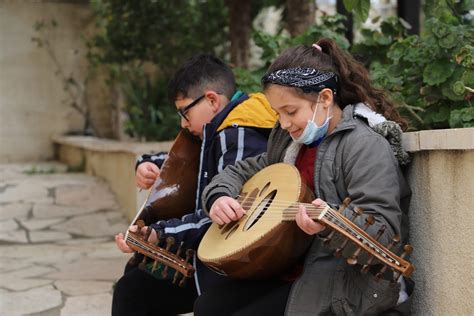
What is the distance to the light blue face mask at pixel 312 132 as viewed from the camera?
2.47m

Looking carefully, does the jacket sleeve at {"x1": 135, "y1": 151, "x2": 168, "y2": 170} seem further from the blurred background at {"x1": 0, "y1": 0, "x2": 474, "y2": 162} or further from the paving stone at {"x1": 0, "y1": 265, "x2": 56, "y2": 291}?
the paving stone at {"x1": 0, "y1": 265, "x2": 56, "y2": 291}

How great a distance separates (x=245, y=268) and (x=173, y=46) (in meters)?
6.14

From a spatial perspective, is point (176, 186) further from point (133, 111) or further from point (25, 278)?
point (133, 111)

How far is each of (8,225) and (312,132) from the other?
545 cm

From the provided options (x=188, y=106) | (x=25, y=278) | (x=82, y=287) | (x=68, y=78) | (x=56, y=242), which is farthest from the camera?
(x=68, y=78)

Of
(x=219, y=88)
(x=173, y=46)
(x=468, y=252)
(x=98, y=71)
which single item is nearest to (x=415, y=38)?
(x=219, y=88)

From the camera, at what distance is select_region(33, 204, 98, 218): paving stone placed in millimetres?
7656

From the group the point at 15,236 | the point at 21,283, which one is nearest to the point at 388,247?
the point at 21,283

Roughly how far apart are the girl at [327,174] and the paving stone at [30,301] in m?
2.28

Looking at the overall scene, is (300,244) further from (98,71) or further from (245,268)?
(98,71)

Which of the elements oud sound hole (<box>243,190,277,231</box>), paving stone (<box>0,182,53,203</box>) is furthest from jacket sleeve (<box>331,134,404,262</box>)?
paving stone (<box>0,182,53,203</box>)

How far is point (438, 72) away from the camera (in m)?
3.31

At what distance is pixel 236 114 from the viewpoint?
299 centimetres

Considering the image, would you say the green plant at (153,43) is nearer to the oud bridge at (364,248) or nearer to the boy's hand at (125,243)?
the boy's hand at (125,243)
